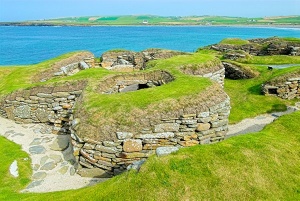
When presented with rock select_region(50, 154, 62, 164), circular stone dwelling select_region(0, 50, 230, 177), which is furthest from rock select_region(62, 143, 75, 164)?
circular stone dwelling select_region(0, 50, 230, 177)

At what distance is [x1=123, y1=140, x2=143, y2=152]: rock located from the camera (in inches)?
436

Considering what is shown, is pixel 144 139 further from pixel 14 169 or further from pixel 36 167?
pixel 14 169

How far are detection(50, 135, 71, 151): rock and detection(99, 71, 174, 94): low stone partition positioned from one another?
12.7 ft

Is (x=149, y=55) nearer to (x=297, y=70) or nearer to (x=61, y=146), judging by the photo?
(x=297, y=70)

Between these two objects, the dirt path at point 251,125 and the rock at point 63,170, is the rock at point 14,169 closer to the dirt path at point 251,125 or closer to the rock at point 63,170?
the rock at point 63,170

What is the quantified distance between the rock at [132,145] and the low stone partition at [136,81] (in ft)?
20.7

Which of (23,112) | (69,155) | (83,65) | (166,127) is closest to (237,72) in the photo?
(83,65)

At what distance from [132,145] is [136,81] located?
24.4 feet

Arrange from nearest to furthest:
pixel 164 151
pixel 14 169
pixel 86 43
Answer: pixel 164 151 < pixel 14 169 < pixel 86 43

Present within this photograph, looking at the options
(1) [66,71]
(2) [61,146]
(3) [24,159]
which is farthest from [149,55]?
(3) [24,159]

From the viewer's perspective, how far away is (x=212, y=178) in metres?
8.09

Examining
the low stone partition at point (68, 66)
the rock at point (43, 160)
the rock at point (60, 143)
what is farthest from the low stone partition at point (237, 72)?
the rock at point (43, 160)

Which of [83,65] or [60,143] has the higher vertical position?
[83,65]

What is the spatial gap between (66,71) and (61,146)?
11163 millimetres
